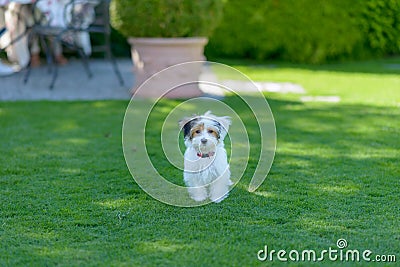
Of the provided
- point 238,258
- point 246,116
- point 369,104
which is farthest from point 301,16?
point 238,258

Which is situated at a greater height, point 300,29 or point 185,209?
point 185,209

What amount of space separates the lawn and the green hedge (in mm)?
4001

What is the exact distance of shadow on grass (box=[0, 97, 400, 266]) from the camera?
2.69 metres

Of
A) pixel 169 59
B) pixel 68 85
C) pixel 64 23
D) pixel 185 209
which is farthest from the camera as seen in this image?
pixel 68 85

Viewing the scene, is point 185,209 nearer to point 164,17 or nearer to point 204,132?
point 204,132

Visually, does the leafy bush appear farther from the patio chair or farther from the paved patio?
the paved patio

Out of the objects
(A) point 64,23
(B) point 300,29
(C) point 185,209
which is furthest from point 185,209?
(B) point 300,29

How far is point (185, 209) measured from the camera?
10.4ft

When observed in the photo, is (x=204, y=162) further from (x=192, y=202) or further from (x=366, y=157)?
(x=366, y=157)

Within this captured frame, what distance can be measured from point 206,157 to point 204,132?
15cm

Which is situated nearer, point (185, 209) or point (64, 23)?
point (185, 209)

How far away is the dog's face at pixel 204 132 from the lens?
2941 mm

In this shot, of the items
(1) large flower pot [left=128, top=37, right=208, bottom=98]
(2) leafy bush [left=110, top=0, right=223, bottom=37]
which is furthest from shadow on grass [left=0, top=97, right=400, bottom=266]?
(2) leafy bush [left=110, top=0, right=223, bottom=37]

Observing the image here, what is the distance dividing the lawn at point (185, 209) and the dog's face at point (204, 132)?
1.12 ft
